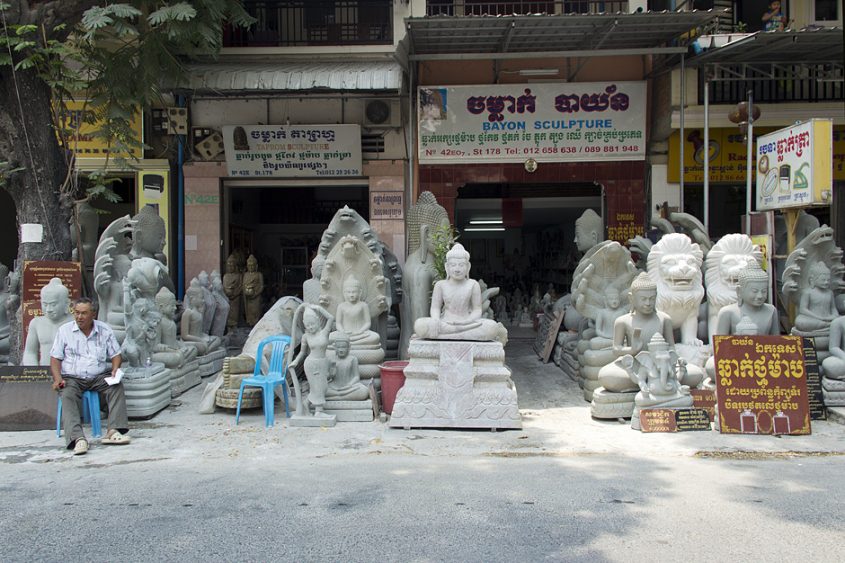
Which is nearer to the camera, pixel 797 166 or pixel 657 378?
pixel 657 378

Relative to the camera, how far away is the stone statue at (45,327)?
7.19 m

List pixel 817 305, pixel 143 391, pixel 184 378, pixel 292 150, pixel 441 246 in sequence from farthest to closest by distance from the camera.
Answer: pixel 292 150, pixel 441 246, pixel 184 378, pixel 817 305, pixel 143 391

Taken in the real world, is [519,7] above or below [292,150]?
above

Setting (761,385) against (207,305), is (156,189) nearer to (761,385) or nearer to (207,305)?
(207,305)

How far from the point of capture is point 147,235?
9.69m

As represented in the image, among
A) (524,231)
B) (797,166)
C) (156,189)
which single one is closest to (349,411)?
(797,166)

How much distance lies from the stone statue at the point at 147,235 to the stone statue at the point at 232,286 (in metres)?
2.98

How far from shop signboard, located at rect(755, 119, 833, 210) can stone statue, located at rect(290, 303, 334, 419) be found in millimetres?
5828

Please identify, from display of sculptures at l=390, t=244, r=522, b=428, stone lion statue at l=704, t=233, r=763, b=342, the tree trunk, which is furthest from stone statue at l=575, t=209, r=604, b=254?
the tree trunk

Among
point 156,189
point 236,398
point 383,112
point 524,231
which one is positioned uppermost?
point 383,112

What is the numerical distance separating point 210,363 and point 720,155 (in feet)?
30.0

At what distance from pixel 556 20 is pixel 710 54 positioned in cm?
247

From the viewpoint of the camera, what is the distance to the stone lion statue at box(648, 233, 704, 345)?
26.2 ft

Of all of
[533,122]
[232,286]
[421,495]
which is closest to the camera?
[421,495]
